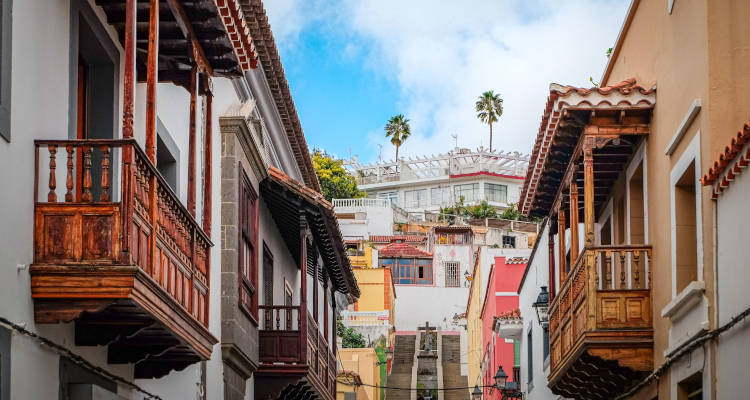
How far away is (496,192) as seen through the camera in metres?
103

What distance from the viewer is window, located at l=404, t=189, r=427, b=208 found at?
10575 centimetres

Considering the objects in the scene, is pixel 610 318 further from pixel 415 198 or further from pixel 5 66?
pixel 415 198

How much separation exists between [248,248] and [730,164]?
26.8 feet

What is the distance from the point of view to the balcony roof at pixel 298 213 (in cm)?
1795

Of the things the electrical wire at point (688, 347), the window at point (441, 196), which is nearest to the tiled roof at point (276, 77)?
the electrical wire at point (688, 347)

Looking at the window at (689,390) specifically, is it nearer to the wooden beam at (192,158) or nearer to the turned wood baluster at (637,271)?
the turned wood baluster at (637,271)

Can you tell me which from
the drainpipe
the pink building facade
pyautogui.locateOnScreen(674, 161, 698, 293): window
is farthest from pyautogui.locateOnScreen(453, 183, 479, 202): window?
pyautogui.locateOnScreen(674, 161, 698, 293): window

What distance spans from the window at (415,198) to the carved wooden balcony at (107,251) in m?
95.2

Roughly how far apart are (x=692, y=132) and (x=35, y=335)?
7.17 metres

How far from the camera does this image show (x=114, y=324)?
30.9 feet

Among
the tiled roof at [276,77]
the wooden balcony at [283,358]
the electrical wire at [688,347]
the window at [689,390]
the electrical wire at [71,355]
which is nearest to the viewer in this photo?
the electrical wire at [71,355]

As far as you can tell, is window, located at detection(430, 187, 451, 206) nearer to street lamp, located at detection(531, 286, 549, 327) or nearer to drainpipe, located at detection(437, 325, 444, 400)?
drainpipe, located at detection(437, 325, 444, 400)

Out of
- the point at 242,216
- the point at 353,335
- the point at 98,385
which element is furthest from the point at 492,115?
the point at 98,385

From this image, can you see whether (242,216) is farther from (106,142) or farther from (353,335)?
(353,335)
